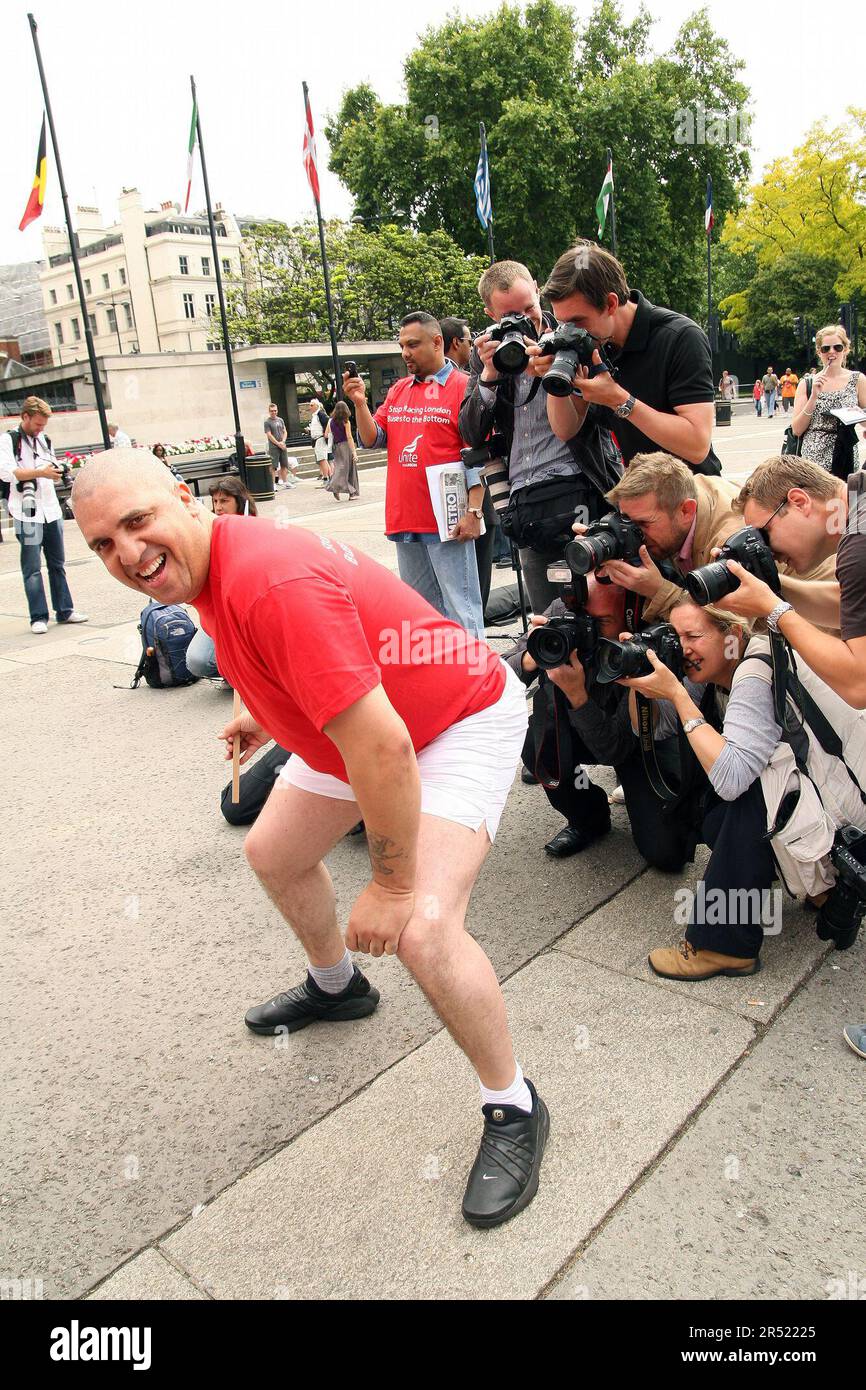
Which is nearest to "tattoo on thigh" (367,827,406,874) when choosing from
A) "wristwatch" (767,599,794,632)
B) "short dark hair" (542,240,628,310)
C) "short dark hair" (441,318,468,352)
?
"wristwatch" (767,599,794,632)

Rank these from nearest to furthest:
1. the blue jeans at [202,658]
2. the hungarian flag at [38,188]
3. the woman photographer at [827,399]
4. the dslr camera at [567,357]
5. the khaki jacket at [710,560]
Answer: the khaki jacket at [710,560] < the dslr camera at [567,357] < the blue jeans at [202,658] < the woman photographer at [827,399] < the hungarian flag at [38,188]

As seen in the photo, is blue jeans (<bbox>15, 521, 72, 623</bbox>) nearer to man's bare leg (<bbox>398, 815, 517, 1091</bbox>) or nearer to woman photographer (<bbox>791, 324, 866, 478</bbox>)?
woman photographer (<bbox>791, 324, 866, 478</bbox>)

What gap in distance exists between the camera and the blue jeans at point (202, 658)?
563 centimetres

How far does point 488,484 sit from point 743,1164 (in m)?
3.21

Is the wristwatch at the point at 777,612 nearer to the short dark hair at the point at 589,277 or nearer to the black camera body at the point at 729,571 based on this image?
→ the black camera body at the point at 729,571

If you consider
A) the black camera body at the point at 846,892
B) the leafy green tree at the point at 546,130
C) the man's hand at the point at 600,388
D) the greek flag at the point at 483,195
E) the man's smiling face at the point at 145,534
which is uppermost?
the leafy green tree at the point at 546,130

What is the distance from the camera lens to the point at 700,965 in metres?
2.67

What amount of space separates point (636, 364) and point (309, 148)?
18984 mm

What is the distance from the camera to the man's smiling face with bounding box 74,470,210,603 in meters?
1.83

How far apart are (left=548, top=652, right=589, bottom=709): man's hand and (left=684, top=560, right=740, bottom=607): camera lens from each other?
2.06 feet

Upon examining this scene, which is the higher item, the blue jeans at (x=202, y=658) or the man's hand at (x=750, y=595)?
the man's hand at (x=750, y=595)

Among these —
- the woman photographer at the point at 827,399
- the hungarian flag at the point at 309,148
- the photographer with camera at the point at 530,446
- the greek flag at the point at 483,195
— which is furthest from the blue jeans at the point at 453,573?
the hungarian flag at the point at 309,148

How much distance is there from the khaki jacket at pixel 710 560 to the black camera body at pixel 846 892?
1.92ft

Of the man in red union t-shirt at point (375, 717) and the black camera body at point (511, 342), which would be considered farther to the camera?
the black camera body at point (511, 342)
